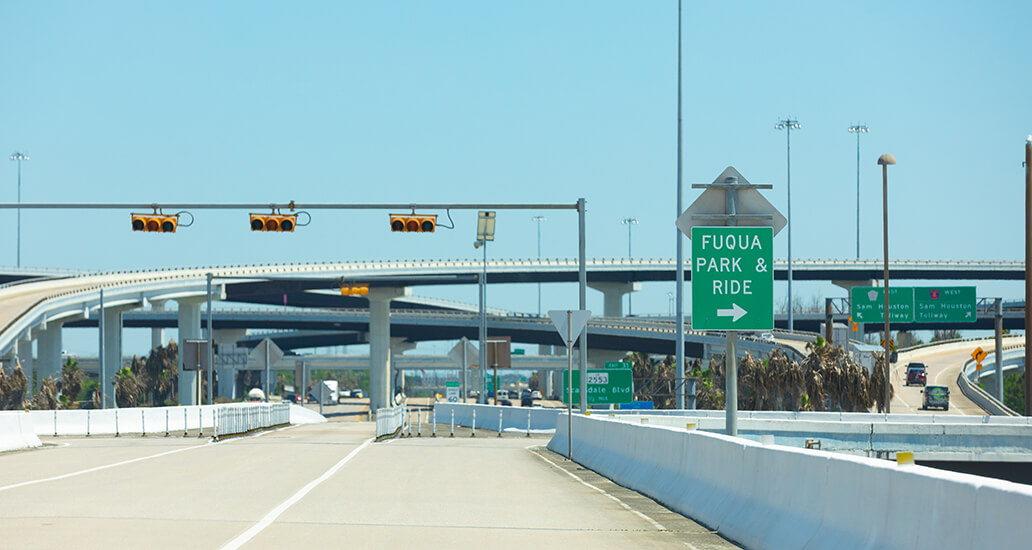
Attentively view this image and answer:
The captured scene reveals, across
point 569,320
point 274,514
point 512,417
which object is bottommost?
point 512,417

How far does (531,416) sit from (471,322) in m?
92.1

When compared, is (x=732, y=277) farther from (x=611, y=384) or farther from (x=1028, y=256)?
(x=611, y=384)

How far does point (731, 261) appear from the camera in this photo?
1678 cm

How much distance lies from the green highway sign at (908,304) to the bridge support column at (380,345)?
54.9m

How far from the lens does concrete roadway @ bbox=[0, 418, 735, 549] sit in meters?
11.7

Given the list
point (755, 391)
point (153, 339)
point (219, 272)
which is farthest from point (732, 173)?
point (153, 339)

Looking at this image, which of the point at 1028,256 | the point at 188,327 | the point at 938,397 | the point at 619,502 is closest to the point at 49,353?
the point at 188,327

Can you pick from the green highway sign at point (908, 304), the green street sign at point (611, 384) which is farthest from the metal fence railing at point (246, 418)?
the green highway sign at point (908, 304)

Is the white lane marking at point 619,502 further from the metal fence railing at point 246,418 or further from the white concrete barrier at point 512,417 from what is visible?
the white concrete barrier at point 512,417

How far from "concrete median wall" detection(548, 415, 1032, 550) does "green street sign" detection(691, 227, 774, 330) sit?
5.47 feet

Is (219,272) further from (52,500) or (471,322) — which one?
(52,500)

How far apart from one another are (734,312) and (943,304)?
69330 mm

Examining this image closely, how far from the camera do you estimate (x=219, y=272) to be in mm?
115375

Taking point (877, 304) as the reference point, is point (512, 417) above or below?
below
